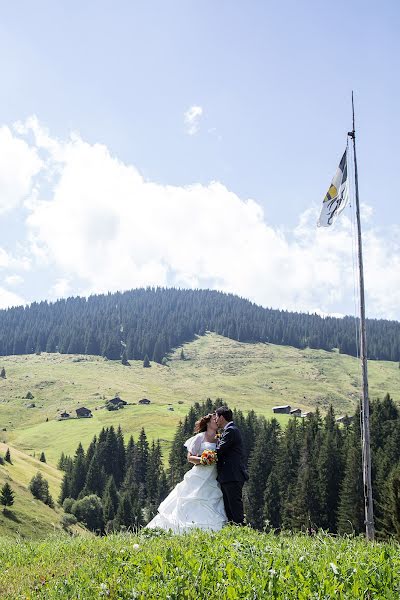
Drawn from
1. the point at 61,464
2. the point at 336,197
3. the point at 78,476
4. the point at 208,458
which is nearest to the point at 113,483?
the point at 78,476

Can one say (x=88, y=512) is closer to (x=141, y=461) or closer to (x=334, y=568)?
(x=141, y=461)

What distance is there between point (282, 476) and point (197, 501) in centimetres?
8354

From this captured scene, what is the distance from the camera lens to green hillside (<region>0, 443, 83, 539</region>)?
249 ft

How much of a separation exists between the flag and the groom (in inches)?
508

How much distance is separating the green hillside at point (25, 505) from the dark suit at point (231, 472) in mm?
43164

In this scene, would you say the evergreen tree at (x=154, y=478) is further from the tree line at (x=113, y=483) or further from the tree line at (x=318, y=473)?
the tree line at (x=318, y=473)

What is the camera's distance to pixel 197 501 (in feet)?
41.4

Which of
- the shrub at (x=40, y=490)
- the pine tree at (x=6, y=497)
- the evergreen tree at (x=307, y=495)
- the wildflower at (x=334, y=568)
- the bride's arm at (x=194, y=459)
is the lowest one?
the shrub at (x=40, y=490)

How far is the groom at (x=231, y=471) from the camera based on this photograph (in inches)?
488

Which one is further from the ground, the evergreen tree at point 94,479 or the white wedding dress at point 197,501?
the white wedding dress at point 197,501

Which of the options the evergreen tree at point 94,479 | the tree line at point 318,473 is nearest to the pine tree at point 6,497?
the tree line at point 318,473

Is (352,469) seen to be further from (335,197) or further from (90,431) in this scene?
(90,431)

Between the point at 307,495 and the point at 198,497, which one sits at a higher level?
the point at 198,497

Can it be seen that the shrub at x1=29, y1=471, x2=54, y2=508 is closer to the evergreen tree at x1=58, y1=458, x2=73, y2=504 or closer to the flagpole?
the evergreen tree at x1=58, y1=458, x2=73, y2=504
